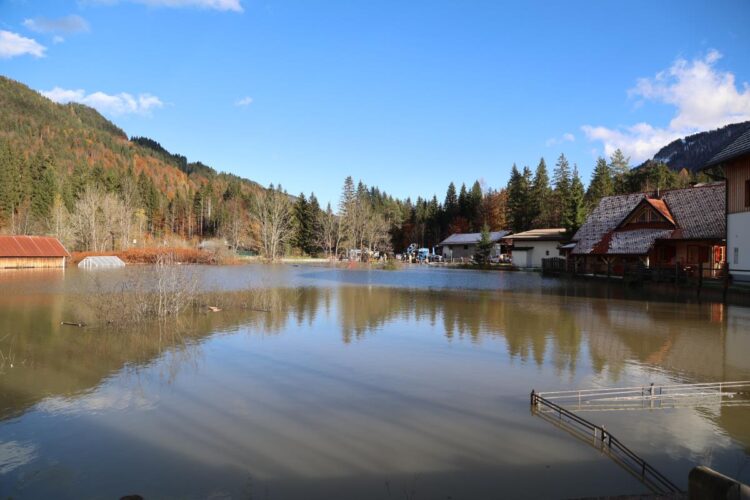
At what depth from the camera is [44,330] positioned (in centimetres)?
1462

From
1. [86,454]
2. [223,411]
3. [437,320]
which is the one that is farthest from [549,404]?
[437,320]

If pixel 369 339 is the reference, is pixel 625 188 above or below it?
above

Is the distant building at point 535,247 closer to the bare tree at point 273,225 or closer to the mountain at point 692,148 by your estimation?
the bare tree at point 273,225

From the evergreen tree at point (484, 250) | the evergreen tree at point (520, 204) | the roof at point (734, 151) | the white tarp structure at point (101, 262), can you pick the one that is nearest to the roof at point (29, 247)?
the white tarp structure at point (101, 262)

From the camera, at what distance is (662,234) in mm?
35781

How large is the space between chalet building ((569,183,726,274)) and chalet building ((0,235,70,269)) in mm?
50367

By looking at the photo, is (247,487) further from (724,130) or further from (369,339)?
(724,130)

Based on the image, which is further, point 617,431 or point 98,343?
point 98,343

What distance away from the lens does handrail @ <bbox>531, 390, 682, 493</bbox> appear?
5625 mm

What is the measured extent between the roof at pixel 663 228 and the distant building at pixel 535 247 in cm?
1442

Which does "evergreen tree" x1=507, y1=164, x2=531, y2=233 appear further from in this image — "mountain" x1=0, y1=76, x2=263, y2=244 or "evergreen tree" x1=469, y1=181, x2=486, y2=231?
"mountain" x1=0, y1=76, x2=263, y2=244

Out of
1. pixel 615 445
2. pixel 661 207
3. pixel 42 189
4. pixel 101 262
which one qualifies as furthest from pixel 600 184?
pixel 42 189

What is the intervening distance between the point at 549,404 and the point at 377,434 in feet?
9.67

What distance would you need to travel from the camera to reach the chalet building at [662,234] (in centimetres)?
3350
